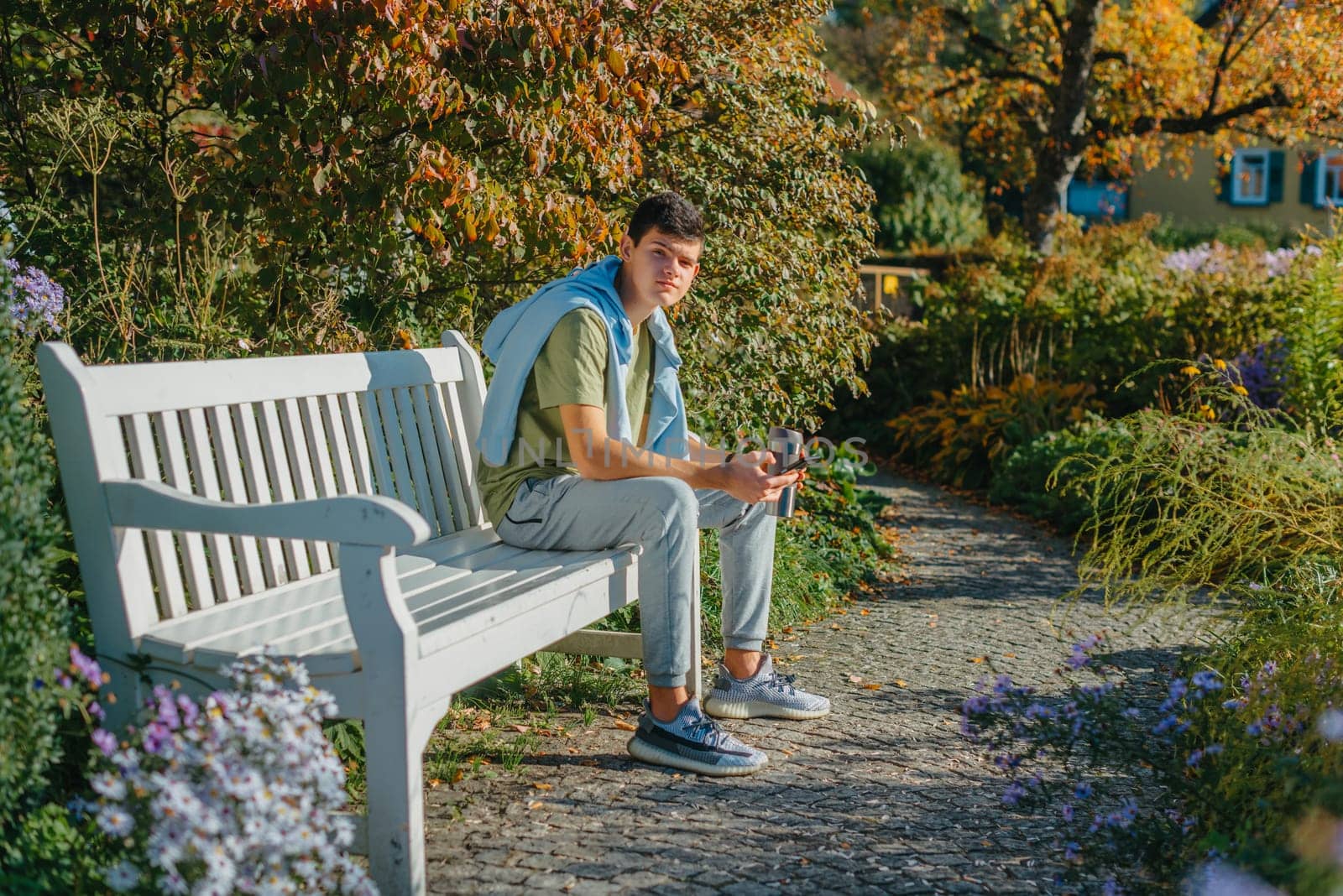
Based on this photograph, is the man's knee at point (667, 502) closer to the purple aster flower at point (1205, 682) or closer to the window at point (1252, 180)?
the purple aster flower at point (1205, 682)

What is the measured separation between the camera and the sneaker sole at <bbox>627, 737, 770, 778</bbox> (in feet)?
10.9

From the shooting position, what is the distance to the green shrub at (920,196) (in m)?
18.7

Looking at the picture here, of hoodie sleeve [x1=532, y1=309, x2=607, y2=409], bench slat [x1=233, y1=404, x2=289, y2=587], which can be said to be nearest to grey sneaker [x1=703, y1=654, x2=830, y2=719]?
hoodie sleeve [x1=532, y1=309, x2=607, y2=409]

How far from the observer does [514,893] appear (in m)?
2.61

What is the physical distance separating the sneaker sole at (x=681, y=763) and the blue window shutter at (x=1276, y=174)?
25330 mm

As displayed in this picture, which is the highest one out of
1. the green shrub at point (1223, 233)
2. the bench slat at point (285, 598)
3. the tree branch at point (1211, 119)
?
the tree branch at point (1211, 119)

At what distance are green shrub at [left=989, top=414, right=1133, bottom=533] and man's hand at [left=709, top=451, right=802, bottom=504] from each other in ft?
11.6

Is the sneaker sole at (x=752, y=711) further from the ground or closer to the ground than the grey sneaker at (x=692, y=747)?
closer to the ground

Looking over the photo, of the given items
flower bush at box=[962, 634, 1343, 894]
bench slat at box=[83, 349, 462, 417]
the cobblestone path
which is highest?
bench slat at box=[83, 349, 462, 417]

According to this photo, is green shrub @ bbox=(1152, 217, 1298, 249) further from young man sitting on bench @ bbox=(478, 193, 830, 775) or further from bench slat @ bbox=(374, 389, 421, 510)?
bench slat @ bbox=(374, 389, 421, 510)

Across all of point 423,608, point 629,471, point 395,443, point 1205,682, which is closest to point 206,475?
point 423,608

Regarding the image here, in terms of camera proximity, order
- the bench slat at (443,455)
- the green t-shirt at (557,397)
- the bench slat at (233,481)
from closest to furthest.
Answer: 1. the bench slat at (233,481)
2. the green t-shirt at (557,397)
3. the bench slat at (443,455)

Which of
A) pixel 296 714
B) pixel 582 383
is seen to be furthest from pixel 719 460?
pixel 296 714

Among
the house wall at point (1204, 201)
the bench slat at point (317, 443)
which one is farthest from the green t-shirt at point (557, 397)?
the house wall at point (1204, 201)
